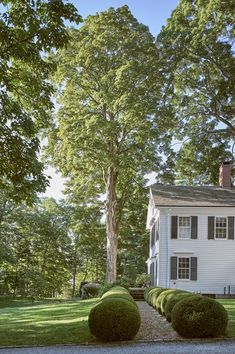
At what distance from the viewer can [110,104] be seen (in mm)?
28109

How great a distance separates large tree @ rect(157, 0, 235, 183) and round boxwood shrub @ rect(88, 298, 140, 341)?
19.0 m

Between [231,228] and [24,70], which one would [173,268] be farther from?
[24,70]

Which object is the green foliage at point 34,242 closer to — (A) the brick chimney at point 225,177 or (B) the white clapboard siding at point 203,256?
(B) the white clapboard siding at point 203,256

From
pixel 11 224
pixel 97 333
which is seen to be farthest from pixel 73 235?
pixel 97 333

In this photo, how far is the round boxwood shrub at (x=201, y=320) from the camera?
11039 mm

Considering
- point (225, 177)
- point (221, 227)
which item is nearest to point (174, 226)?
point (221, 227)

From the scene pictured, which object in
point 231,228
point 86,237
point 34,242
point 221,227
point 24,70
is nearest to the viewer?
point 24,70

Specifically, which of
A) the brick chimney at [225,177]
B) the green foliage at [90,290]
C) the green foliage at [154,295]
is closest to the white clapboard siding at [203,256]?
the brick chimney at [225,177]

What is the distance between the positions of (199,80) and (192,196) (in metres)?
7.49

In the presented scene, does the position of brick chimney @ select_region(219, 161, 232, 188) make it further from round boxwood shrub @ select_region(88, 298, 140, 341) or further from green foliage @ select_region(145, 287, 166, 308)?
round boxwood shrub @ select_region(88, 298, 140, 341)

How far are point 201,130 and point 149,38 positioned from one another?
744cm

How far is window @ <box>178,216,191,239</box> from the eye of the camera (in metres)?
27.4

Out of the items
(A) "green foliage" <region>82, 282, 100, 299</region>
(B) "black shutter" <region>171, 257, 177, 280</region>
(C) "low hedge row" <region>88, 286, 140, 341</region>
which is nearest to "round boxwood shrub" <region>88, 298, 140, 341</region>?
(C) "low hedge row" <region>88, 286, 140, 341</region>

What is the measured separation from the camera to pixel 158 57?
27.9 meters
